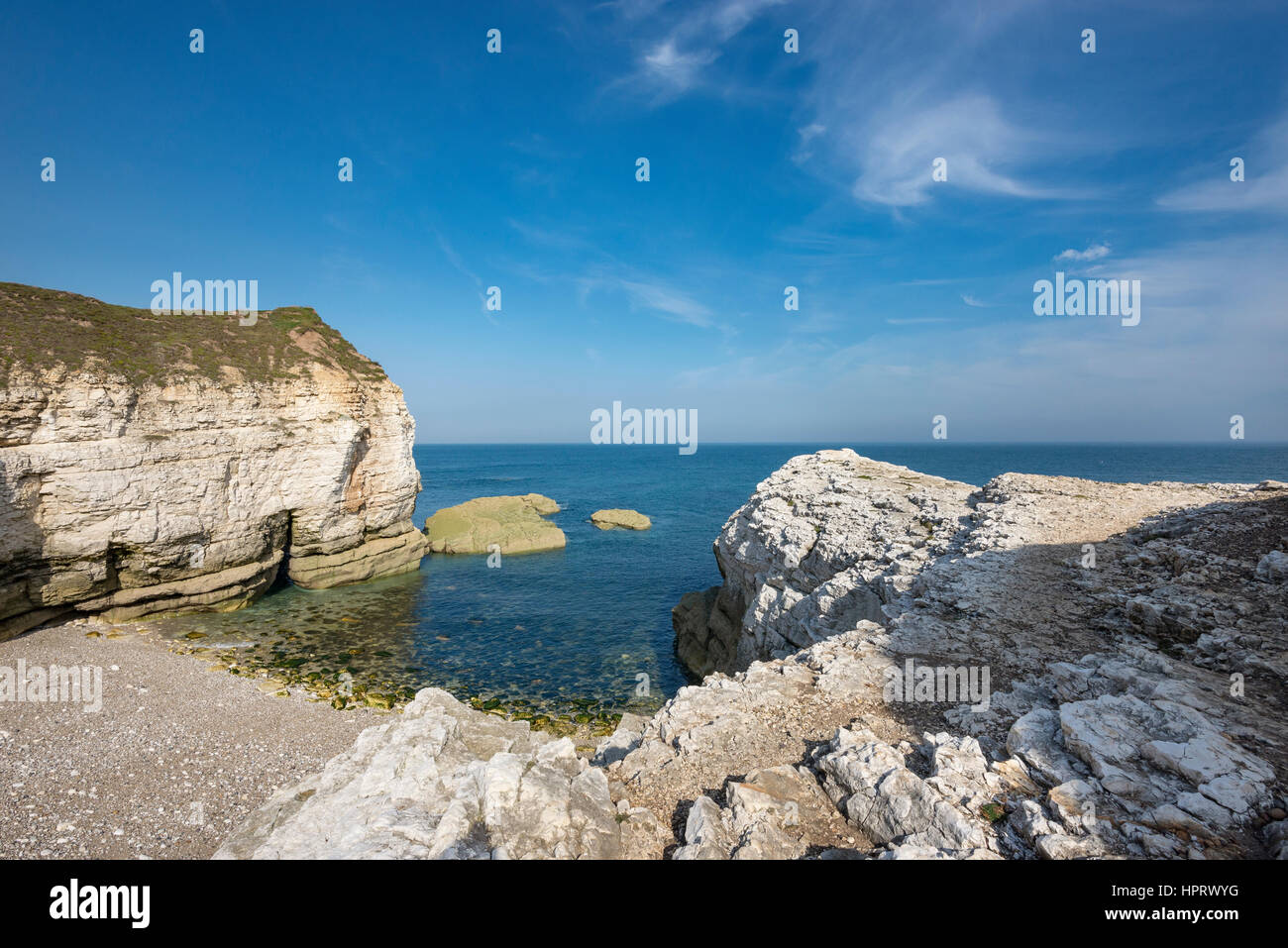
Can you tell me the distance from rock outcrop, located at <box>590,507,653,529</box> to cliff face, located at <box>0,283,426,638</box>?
87.1ft

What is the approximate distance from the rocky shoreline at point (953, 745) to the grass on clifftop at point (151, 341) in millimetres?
29186

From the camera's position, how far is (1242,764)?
6.04 meters

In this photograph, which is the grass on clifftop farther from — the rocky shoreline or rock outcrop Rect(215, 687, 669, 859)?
the rocky shoreline

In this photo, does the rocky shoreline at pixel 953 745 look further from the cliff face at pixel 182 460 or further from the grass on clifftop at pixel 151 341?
the grass on clifftop at pixel 151 341

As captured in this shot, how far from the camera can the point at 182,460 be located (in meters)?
27.5

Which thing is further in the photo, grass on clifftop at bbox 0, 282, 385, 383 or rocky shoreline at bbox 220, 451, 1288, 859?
grass on clifftop at bbox 0, 282, 385, 383

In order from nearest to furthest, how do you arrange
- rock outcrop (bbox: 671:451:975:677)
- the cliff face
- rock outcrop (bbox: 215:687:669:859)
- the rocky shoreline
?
the rocky shoreline < rock outcrop (bbox: 215:687:669:859) < rock outcrop (bbox: 671:451:975:677) < the cliff face

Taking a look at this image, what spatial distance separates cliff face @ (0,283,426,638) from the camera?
23.2 metres
